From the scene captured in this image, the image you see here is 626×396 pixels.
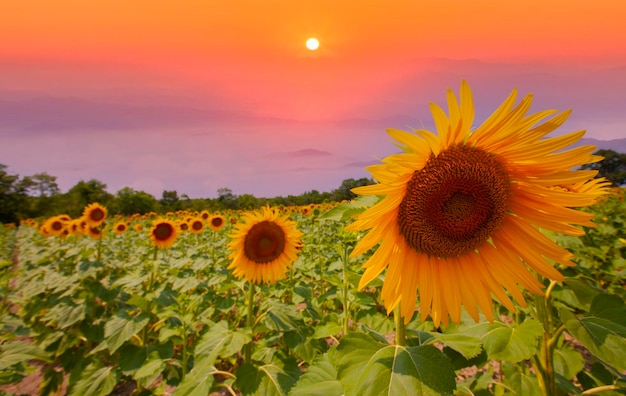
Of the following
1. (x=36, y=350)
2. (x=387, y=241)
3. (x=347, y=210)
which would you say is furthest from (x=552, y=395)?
(x=36, y=350)

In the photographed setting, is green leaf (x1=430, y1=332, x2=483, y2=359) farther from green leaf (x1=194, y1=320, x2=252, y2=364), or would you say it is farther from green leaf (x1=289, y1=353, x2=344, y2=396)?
green leaf (x1=194, y1=320, x2=252, y2=364)

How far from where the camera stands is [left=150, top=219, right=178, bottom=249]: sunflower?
6547mm

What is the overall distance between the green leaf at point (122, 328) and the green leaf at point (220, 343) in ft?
3.97

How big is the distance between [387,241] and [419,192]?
0.25 m

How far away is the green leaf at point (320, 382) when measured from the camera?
53.7 inches

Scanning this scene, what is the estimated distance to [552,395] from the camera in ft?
5.57

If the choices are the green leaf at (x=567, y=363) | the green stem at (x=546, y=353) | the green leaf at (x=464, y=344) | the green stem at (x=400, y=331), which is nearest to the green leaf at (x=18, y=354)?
the green stem at (x=400, y=331)

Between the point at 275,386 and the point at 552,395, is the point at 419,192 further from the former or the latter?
the point at 275,386

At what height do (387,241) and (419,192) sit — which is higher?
(419,192)

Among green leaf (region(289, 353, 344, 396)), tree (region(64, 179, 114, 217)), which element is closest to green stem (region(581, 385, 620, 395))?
green leaf (region(289, 353, 344, 396))

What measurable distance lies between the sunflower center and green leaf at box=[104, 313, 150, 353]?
3154 mm

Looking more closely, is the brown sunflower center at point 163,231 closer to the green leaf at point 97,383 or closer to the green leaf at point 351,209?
the green leaf at point 97,383

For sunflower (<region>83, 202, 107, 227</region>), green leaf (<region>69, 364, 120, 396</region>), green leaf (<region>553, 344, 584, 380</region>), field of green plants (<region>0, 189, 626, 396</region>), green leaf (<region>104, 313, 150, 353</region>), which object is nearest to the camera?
field of green plants (<region>0, 189, 626, 396</region>)

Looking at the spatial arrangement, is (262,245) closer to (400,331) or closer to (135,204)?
(400,331)
